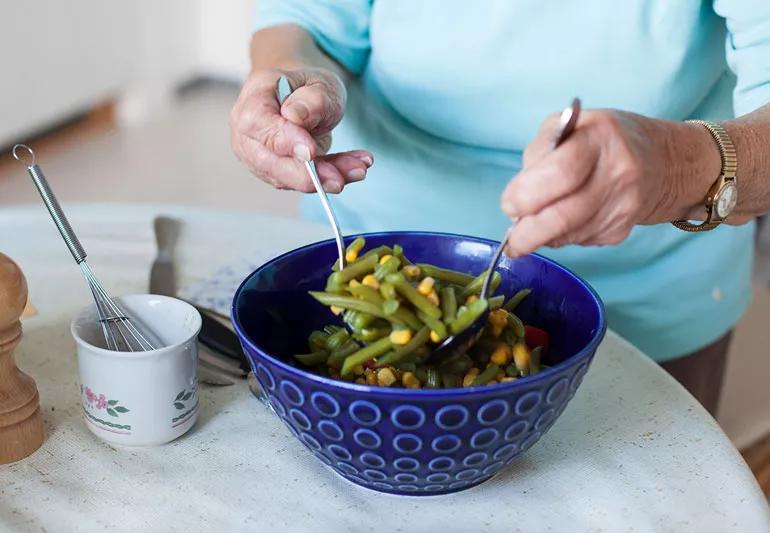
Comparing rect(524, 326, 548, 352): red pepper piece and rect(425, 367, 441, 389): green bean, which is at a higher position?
rect(425, 367, 441, 389): green bean

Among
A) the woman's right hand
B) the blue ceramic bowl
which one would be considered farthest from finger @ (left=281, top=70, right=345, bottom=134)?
the blue ceramic bowl

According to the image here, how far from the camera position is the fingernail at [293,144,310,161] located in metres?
0.86

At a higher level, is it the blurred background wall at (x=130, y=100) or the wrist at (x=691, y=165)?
the wrist at (x=691, y=165)

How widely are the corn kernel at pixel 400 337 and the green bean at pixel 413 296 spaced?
23 mm

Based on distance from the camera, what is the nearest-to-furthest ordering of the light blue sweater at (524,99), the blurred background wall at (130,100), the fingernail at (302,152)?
the fingernail at (302,152) < the light blue sweater at (524,99) < the blurred background wall at (130,100)

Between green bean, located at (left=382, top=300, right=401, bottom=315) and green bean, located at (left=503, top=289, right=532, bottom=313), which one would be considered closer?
green bean, located at (left=382, top=300, right=401, bottom=315)

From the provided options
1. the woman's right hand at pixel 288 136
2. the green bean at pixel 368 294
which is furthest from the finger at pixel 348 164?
the green bean at pixel 368 294

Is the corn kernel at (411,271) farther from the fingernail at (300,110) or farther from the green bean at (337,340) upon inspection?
the fingernail at (300,110)

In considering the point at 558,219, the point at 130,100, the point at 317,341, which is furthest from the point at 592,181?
the point at 130,100

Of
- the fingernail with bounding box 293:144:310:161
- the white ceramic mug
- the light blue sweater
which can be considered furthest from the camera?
the light blue sweater

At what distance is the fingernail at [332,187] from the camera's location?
89 centimetres

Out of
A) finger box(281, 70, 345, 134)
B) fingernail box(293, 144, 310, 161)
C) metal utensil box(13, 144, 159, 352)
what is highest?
finger box(281, 70, 345, 134)

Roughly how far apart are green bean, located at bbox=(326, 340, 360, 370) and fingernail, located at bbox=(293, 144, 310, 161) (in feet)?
0.66

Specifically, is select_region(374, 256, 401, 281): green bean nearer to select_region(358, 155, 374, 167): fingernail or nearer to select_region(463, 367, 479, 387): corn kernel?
select_region(463, 367, 479, 387): corn kernel
